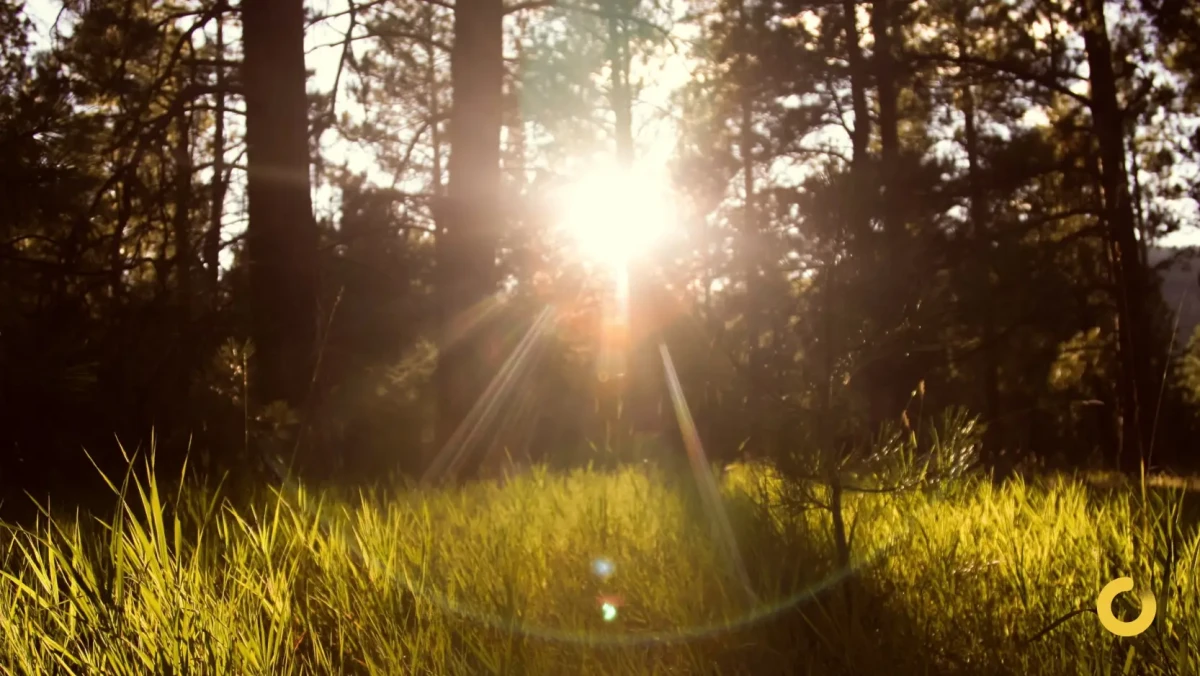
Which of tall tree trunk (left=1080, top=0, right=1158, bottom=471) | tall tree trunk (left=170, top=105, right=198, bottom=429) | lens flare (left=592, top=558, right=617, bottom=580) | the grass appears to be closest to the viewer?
the grass

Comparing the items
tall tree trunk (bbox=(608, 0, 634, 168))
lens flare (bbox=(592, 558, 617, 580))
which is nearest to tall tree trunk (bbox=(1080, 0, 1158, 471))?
tall tree trunk (bbox=(608, 0, 634, 168))

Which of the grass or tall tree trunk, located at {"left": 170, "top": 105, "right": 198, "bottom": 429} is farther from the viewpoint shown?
tall tree trunk, located at {"left": 170, "top": 105, "right": 198, "bottom": 429}

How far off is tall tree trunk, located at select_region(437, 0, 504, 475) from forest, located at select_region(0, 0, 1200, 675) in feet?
0.08

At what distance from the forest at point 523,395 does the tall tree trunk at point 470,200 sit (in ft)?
0.08

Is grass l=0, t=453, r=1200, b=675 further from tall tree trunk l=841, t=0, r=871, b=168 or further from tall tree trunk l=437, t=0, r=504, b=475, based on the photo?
tall tree trunk l=841, t=0, r=871, b=168

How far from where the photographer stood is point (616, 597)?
2.53 meters

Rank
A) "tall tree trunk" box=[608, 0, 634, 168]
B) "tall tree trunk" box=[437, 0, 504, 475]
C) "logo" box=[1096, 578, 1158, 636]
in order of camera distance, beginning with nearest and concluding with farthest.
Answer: "logo" box=[1096, 578, 1158, 636] → "tall tree trunk" box=[437, 0, 504, 475] → "tall tree trunk" box=[608, 0, 634, 168]

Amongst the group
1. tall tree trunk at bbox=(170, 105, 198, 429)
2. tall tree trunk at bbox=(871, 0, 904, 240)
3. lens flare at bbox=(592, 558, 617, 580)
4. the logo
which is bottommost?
lens flare at bbox=(592, 558, 617, 580)

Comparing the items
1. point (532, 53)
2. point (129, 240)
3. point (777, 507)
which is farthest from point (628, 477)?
point (532, 53)

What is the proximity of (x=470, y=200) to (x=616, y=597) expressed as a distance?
419 cm

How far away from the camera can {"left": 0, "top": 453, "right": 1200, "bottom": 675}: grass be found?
1.81 m

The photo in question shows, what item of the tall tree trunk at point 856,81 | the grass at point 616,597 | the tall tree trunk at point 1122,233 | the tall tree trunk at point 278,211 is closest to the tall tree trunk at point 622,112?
the tall tree trunk at point 856,81

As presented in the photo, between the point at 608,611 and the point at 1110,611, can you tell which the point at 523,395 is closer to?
the point at 608,611

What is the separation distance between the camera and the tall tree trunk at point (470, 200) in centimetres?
617
